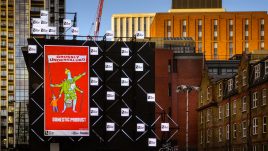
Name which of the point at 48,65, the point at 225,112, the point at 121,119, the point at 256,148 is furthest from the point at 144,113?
the point at 225,112

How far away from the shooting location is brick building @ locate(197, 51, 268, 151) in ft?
242

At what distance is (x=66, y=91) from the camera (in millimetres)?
63125

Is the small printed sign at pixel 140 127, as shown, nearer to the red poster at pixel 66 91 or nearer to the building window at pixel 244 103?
the red poster at pixel 66 91

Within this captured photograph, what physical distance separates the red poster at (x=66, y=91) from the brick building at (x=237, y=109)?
22.4 metres

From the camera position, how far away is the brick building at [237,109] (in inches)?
2904

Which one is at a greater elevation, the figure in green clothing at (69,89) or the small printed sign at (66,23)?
the small printed sign at (66,23)

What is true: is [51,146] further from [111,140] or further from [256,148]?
[256,148]

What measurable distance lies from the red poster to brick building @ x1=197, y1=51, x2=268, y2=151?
2238 cm

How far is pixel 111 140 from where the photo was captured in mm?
64688

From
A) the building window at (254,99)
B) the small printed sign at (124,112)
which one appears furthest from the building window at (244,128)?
the small printed sign at (124,112)

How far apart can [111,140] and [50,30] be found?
13375 mm

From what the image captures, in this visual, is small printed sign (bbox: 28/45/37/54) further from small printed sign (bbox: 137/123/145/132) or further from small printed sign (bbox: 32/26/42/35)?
small printed sign (bbox: 137/123/145/132)

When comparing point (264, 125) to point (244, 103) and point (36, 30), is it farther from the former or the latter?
point (36, 30)

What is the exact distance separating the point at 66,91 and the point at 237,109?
1156 inches
